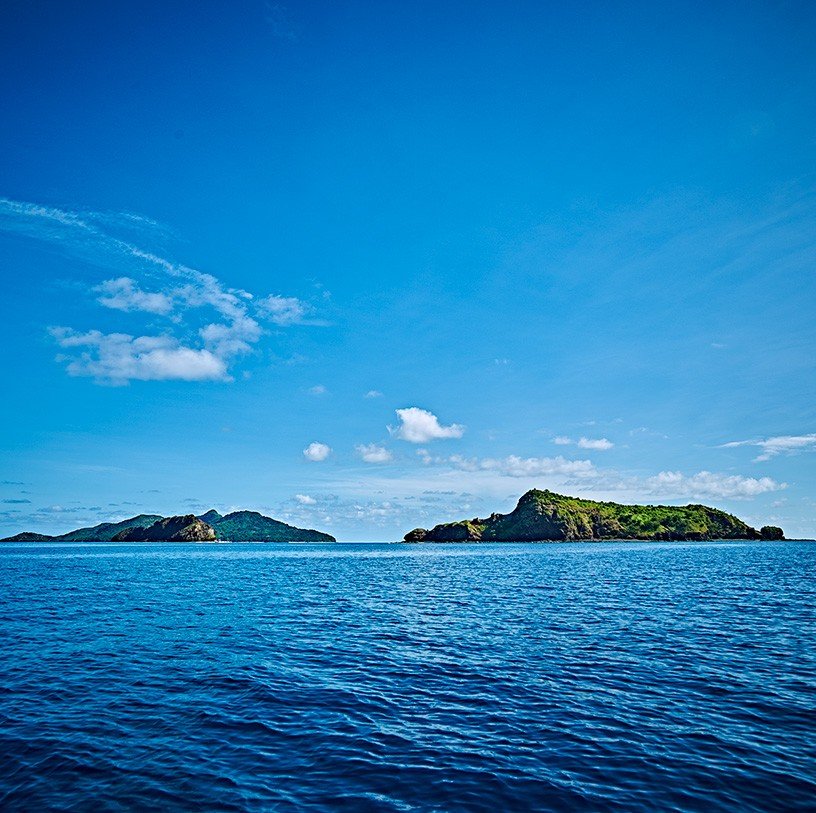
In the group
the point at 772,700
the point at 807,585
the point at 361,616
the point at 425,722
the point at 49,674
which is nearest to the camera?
the point at 425,722

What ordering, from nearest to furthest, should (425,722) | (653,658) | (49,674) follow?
(425,722)
(49,674)
(653,658)

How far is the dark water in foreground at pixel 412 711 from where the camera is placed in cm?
1392

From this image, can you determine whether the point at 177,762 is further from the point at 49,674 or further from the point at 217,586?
the point at 217,586

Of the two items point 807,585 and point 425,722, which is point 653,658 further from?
point 807,585

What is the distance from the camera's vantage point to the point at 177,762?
1552cm

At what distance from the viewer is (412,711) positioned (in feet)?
65.3

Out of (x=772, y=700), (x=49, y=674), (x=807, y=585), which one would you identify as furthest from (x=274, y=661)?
(x=807, y=585)

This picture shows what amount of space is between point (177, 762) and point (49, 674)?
14.6 meters

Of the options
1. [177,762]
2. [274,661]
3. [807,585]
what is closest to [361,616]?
[274,661]

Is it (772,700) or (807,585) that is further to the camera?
(807,585)

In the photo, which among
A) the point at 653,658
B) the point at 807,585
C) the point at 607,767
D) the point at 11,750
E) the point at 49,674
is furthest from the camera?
the point at 807,585

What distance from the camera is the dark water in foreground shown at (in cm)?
1392

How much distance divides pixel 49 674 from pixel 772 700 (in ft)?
107

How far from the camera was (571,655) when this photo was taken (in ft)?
92.5
